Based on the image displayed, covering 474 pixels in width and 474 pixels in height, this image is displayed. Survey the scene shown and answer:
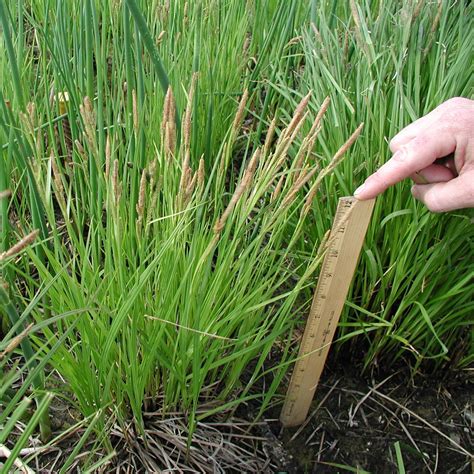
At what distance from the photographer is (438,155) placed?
0.85 meters

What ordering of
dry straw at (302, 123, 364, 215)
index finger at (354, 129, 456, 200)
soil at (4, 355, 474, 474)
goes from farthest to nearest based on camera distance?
soil at (4, 355, 474, 474), index finger at (354, 129, 456, 200), dry straw at (302, 123, 364, 215)

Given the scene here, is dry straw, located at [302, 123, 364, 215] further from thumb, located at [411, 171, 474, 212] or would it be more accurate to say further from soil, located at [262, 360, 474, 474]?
soil, located at [262, 360, 474, 474]

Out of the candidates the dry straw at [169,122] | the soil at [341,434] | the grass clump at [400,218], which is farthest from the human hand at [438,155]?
the soil at [341,434]

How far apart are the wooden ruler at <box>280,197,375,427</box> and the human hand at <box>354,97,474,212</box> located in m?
0.04

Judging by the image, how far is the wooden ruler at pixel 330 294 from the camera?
0.82 meters

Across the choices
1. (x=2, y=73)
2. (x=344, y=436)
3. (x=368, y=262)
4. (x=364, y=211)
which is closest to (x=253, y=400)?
(x=344, y=436)

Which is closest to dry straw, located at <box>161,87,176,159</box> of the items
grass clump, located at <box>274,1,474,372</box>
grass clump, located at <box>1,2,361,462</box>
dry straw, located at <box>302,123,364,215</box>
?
grass clump, located at <box>1,2,361,462</box>

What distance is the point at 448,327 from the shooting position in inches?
42.4

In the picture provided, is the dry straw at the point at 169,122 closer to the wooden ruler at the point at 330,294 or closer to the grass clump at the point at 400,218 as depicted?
the wooden ruler at the point at 330,294

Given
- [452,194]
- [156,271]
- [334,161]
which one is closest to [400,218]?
[452,194]

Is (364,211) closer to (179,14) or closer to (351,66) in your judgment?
(351,66)

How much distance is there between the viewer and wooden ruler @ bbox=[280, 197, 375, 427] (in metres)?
0.82

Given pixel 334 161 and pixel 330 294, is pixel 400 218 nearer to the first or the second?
pixel 330 294

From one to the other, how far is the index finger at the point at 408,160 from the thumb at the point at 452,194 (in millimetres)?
45
